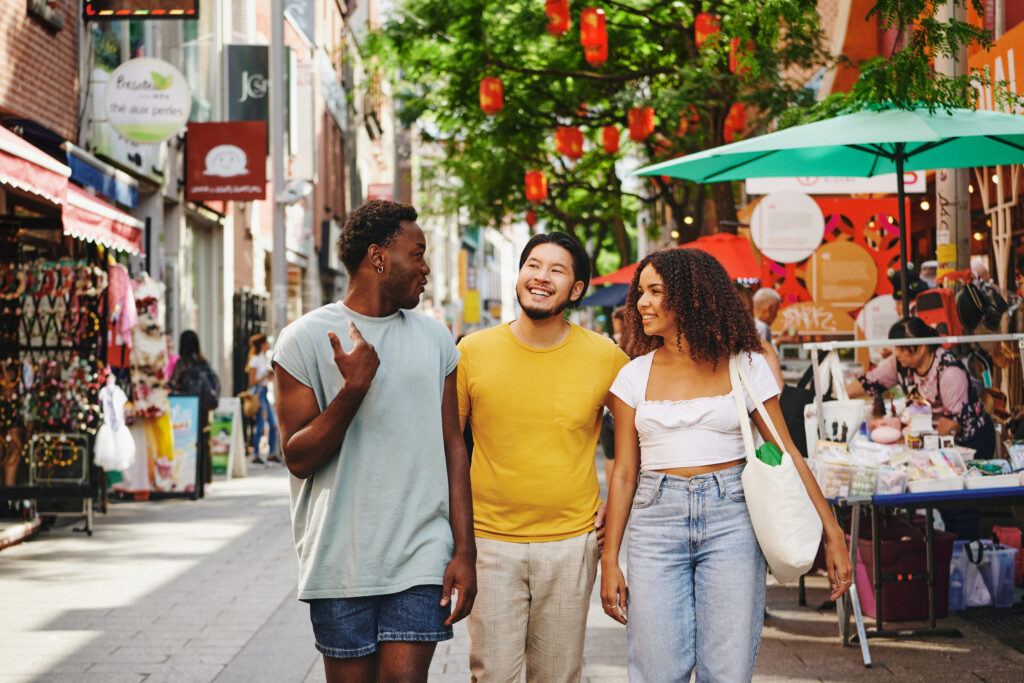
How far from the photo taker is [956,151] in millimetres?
8320

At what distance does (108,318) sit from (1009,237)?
7604mm

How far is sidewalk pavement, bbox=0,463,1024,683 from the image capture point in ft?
20.5

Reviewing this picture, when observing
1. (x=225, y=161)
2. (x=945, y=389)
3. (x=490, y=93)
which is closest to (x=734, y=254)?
(x=490, y=93)

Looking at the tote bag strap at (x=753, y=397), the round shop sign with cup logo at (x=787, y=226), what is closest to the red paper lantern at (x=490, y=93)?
the round shop sign with cup logo at (x=787, y=226)

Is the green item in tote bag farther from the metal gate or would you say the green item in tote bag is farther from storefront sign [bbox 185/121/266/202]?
the metal gate

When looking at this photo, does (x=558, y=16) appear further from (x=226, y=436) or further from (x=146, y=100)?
(x=226, y=436)

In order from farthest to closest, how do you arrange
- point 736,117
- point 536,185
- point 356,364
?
point 536,185
point 736,117
point 356,364

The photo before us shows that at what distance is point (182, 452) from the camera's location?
13.6 m

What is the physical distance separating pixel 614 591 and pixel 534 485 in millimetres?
422

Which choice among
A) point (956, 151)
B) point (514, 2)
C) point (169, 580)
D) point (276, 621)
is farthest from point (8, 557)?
point (514, 2)

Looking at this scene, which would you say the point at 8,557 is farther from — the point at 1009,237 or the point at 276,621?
the point at 1009,237

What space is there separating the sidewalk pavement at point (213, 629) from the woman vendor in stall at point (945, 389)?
3.55 ft

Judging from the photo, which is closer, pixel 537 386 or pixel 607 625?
pixel 537 386

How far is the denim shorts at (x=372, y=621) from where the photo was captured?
3.40 metres
